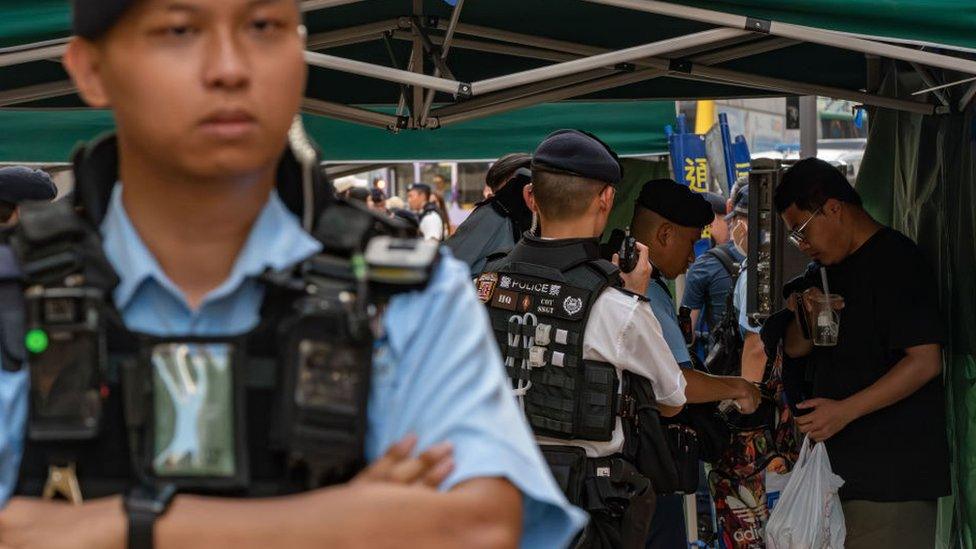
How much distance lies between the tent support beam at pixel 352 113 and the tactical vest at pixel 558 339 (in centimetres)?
179

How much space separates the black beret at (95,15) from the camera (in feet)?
4.85

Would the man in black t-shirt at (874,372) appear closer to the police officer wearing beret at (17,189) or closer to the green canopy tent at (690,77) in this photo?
the green canopy tent at (690,77)

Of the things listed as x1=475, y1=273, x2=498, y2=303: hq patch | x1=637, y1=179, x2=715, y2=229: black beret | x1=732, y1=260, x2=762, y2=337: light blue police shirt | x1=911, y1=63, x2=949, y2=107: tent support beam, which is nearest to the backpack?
x1=732, y1=260, x2=762, y2=337: light blue police shirt

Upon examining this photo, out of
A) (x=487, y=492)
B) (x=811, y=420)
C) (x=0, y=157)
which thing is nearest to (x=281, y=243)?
(x=487, y=492)

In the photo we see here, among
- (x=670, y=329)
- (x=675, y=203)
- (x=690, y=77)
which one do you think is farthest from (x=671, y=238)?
(x=670, y=329)

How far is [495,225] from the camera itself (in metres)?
6.36

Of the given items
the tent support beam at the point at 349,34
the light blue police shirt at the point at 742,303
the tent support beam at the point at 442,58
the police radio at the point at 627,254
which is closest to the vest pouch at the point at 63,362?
the police radio at the point at 627,254

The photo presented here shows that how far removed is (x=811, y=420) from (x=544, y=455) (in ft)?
4.22

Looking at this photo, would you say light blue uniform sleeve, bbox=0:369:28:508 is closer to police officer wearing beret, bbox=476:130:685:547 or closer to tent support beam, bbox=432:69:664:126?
police officer wearing beret, bbox=476:130:685:547

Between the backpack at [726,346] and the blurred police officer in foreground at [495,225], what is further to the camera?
the backpack at [726,346]

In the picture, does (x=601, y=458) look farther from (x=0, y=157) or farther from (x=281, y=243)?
(x=0, y=157)

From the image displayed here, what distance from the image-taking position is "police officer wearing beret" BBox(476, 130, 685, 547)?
4.23 metres

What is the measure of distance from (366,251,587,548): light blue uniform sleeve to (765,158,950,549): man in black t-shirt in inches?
144

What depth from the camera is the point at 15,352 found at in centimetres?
152
